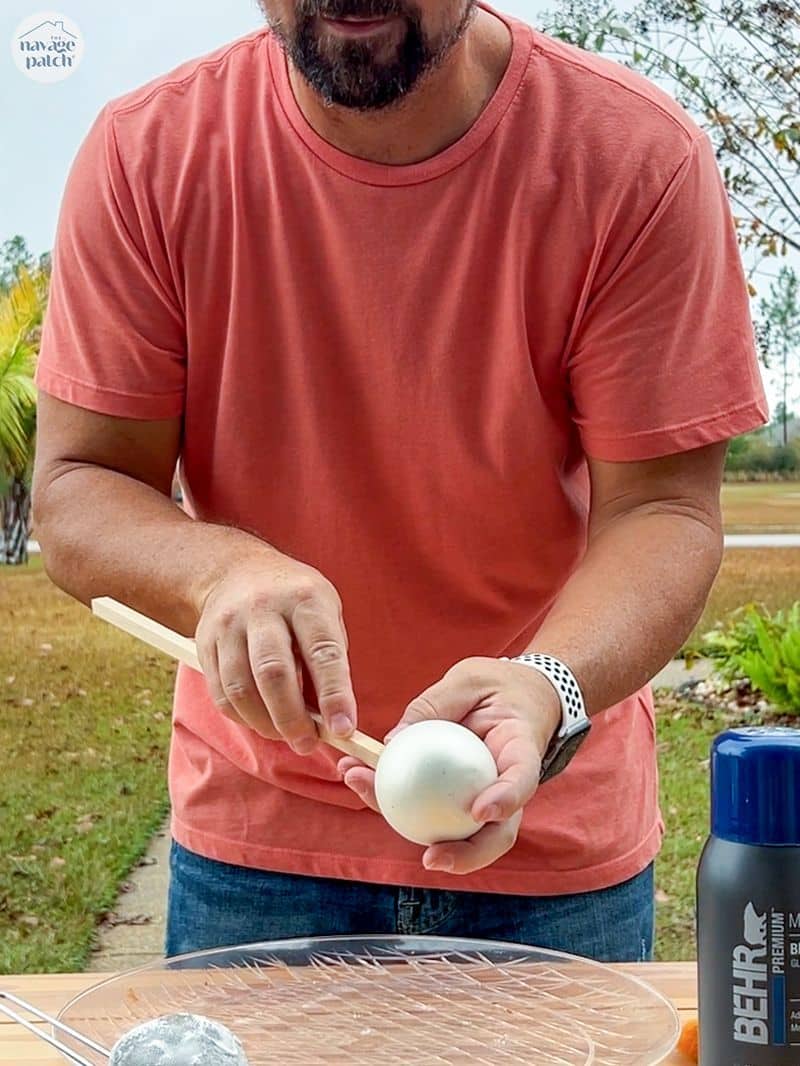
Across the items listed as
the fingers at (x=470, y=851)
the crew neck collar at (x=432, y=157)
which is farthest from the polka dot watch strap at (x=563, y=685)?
the crew neck collar at (x=432, y=157)

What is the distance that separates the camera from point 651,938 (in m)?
1.42

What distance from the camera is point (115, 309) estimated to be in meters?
1.32

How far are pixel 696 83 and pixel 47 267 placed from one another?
4.44 ft

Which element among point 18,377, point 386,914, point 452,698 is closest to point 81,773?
point 18,377

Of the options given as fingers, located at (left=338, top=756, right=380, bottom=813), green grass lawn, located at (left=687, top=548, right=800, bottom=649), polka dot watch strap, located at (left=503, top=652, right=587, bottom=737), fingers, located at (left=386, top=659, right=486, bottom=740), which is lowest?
green grass lawn, located at (left=687, top=548, right=800, bottom=649)

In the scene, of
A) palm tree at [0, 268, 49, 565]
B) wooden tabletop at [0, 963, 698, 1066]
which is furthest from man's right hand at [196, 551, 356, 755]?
palm tree at [0, 268, 49, 565]

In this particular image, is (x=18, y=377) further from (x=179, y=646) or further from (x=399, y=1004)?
A: (x=399, y=1004)

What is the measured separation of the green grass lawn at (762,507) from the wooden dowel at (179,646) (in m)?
2.29

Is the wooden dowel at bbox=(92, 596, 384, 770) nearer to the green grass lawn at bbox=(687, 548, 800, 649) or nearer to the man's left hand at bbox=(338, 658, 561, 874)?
the man's left hand at bbox=(338, 658, 561, 874)

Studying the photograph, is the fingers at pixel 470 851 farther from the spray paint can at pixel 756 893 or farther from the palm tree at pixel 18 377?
the palm tree at pixel 18 377

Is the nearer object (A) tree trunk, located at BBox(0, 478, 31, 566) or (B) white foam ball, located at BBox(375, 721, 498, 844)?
(B) white foam ball, located at BBox(375, 721, 498, 844)

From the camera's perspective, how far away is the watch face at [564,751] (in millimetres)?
1099

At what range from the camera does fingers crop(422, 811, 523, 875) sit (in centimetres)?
99

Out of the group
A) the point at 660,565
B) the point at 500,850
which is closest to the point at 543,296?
the point at 660,565
